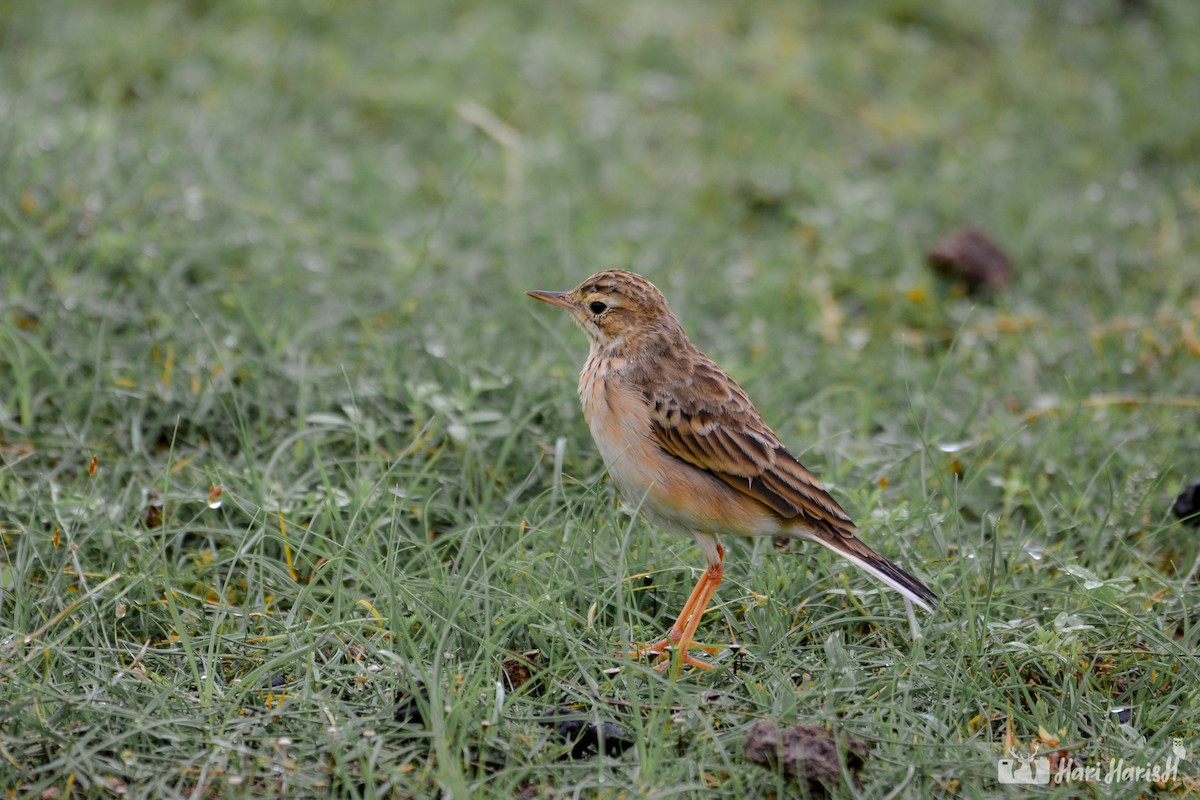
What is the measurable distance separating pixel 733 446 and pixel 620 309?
84cm

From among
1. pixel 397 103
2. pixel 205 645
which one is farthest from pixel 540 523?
pixel 397 103

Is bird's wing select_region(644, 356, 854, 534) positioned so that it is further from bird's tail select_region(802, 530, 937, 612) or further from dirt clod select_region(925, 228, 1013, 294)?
dirt clod select_region(925, 228, 1013, 294)

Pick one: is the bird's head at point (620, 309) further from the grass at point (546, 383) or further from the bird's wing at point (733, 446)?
the grass at point (546, 383)

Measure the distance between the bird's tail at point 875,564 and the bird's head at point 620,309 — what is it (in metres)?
1.14

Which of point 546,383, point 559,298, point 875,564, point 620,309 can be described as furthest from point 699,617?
point 546,383

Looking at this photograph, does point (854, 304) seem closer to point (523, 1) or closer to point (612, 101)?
point (612, 101)

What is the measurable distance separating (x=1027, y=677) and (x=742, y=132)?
5.73 meters

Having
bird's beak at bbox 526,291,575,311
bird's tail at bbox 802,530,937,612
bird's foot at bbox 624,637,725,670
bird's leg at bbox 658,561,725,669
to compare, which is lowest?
bird's foot at bbox 624,637,725,670

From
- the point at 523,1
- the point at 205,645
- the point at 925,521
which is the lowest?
the point at 205,645

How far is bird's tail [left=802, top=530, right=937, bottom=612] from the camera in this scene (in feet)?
14.9

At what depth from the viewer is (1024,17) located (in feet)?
36.4

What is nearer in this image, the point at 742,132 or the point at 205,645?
the point at 205,645

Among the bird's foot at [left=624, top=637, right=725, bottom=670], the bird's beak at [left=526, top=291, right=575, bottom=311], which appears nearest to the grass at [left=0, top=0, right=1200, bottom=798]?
the bird's foot at [left=624, top=637, right=725, bottom=670]

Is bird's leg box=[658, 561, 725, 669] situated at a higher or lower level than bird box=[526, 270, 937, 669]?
lower
